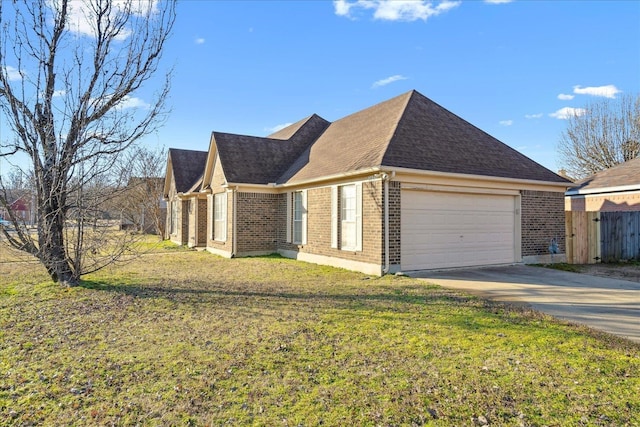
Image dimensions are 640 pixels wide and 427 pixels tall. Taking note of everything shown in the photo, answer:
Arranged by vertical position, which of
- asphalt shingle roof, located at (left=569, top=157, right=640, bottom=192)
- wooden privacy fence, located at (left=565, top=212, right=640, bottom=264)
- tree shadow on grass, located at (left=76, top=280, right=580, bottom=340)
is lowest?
tree shadow on grass, located at (left=76, top=280, right=580, bottom=340)

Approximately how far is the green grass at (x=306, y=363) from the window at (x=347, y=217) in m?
3.36

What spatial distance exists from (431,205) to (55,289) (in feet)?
31.7

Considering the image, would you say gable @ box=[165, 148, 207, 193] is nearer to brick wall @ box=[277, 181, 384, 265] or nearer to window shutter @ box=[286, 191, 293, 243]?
brick wall @ box=[277, 181, 384, 265]

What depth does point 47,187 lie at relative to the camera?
8508mm

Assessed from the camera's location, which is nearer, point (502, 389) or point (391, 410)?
point (391, 410)

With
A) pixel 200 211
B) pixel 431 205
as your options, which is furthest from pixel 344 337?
pixel 200 211

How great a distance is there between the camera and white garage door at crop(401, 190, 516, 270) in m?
10.6

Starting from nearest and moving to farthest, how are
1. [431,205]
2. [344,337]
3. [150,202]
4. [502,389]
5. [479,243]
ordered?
[502,389]
[344,337]
[431,205]
[479,243]
[150,202]

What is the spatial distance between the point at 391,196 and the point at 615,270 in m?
7.43

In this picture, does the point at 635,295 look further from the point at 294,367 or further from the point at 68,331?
the point at 68,331

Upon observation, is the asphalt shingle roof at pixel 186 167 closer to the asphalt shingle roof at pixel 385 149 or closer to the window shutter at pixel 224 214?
the window shutter at pixel 224 214

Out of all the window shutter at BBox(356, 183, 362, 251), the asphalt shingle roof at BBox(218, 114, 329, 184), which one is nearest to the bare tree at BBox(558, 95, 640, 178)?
the asphalt shingle roof at BBox(218, 114, 329, 184)

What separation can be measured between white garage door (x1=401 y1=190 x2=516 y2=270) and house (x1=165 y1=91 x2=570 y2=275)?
0.10 feet

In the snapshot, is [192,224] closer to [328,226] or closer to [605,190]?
[328,226]
